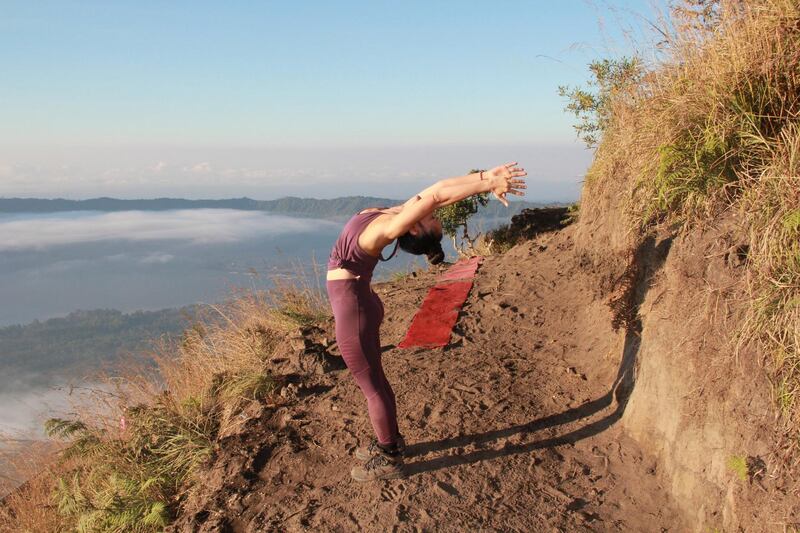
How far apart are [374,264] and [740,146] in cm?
235

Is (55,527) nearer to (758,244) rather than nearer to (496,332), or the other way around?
(496,332)

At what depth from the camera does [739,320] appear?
10.4ft

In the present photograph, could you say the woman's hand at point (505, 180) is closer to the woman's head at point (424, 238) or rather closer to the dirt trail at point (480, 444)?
the woman's head at point (424, 238)

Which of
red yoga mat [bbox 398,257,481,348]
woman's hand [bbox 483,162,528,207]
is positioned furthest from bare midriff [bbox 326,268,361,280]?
red yoga mat [bbox 398,257,481,348]

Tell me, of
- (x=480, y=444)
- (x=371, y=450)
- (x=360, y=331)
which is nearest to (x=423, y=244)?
(x=360, y=331)

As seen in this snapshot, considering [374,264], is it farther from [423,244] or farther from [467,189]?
[467,189]

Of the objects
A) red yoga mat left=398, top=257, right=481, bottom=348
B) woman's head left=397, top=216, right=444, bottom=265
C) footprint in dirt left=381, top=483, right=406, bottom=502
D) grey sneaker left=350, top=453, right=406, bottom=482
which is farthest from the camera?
red yoga mat left=398, top=257, right=481, bottom=348

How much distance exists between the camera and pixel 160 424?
5.37 metres

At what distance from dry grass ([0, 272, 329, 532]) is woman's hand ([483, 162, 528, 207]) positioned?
3.25 metres

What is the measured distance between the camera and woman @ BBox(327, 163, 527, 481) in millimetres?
3051

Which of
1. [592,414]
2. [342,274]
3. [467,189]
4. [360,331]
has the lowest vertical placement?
[592,414]

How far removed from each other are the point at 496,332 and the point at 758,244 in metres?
3.04

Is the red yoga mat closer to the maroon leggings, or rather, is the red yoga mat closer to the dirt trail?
the dirt trail

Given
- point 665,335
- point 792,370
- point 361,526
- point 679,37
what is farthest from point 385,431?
point 679,37
